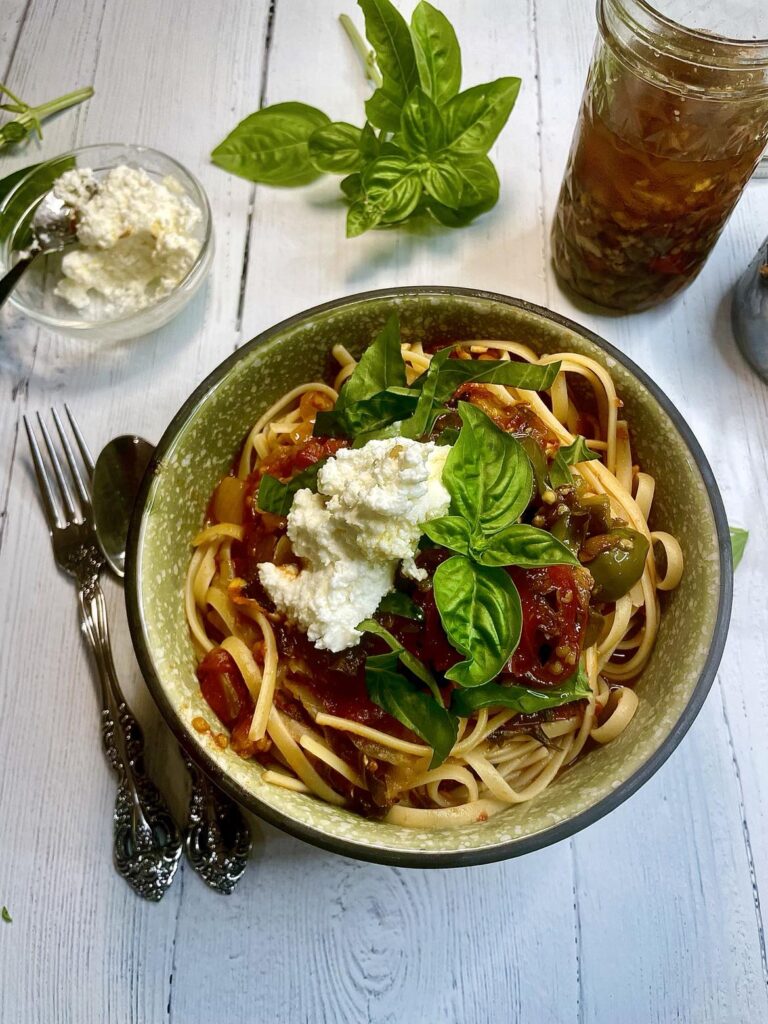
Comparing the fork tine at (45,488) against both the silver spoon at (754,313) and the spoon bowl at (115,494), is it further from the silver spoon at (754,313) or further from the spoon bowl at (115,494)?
the silver spoon at (754,313)

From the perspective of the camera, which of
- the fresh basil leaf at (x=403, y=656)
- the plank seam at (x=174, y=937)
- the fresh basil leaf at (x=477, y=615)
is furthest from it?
the plank seam at (x=174, y=937)

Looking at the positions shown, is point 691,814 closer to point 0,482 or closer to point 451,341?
point 451,341

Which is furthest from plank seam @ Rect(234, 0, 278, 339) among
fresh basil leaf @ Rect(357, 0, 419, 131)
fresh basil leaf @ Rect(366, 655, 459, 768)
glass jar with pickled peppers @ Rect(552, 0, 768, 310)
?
fresh basil leaf @ Rect(366, 655, 459, 768)

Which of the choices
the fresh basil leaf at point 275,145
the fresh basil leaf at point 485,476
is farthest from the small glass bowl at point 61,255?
the fresh basil leaf at point 485,476

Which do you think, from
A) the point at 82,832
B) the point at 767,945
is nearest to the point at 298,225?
the point at 82,832

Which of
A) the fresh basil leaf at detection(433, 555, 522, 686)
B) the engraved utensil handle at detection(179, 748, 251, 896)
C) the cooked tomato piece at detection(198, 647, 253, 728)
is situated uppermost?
the fresh basil leaf at detection(433, 555, 522, 686)

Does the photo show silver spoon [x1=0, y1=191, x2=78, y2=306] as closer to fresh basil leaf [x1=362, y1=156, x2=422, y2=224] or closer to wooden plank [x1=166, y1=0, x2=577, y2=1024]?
fresh basil leaf [x1=362, y1=156, x2=422, y2=224]
